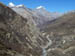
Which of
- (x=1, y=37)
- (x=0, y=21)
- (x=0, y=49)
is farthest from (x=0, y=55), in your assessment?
(x=0, y=21)

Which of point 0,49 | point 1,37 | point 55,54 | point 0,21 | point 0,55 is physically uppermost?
point 0,21

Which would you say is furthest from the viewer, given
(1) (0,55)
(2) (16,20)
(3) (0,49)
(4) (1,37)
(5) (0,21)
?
(2) (16,20)

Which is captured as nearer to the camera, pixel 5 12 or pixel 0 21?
pixel 0 21

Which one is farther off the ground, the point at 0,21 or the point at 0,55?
the point at 0,21

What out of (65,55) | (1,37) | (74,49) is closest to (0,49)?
(1,37)

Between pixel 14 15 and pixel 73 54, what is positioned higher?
pixel 14 15

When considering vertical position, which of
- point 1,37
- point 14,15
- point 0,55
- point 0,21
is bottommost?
point 0,55

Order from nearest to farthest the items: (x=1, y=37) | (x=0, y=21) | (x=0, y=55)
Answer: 1. (x=0, y=55)
2. (x=1, y=37)
3. (x=0, y=21)

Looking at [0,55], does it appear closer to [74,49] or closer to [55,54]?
[55,54]

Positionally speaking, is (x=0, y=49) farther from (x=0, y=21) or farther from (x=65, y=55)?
(x=65, y=55)
